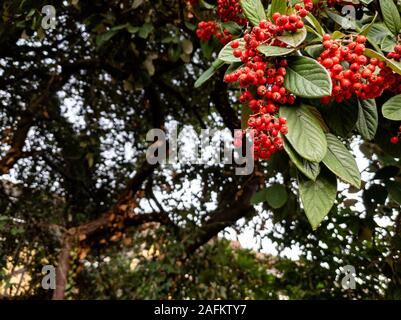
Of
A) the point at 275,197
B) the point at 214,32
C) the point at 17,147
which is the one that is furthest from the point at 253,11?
the point at 17,147

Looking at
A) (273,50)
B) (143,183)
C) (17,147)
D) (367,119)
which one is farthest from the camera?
(143,183)

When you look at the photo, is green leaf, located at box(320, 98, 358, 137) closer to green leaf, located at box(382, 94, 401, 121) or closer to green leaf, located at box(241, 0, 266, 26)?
green leaf, located at box(382, 94, 401, 121)

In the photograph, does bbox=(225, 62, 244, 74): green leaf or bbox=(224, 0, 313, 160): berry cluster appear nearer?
bbox=(224, 0, 313, 160): berry cluster

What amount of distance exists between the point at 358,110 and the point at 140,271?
10.1 feet

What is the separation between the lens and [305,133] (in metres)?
0.83

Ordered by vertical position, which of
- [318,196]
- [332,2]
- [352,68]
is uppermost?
[332,2]

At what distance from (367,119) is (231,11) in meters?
0.62

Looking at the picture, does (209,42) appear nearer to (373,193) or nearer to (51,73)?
(373,193)

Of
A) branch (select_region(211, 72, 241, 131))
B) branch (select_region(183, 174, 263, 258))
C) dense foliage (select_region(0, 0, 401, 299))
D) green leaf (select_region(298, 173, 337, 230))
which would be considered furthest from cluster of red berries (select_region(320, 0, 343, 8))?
branch (select_region(183, 174, 263, 258))

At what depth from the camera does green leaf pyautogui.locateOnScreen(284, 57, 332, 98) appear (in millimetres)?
789

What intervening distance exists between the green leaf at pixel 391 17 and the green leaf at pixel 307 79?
11.3 inches

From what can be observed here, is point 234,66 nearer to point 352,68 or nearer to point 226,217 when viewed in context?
point 352,68

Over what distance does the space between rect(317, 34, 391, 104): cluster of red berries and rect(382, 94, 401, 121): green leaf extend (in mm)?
40
